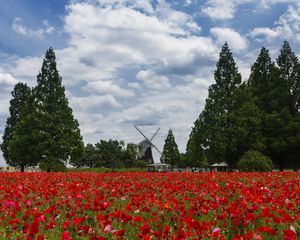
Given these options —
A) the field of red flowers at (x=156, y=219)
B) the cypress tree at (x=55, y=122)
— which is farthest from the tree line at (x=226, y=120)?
the field of red flowers at (x=156, y=219)

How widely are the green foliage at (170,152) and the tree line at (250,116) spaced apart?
47.1 m

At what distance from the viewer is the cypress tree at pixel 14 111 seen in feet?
201

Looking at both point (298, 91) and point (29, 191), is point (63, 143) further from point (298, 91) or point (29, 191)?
point (29, 191)

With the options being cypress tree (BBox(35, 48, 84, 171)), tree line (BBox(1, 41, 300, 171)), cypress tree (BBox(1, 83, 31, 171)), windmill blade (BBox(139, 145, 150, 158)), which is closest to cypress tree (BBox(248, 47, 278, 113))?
tree line (BBox(1, 41, 300, 171))

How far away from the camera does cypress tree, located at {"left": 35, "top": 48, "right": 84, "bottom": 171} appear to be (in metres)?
49.4

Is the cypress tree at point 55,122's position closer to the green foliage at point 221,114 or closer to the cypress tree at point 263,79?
the green foliage at point 221,114

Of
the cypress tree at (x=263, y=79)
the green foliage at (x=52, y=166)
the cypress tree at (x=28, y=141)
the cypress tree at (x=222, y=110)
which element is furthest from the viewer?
the cypress tree at (x=263, y=79)

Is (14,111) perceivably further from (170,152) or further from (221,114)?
(170,152)

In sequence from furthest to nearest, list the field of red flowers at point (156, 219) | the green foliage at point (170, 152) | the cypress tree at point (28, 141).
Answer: the green foliage at point (170, 152), the cypress tree at point (28, 141), the field of red flowers at point (156, 219)

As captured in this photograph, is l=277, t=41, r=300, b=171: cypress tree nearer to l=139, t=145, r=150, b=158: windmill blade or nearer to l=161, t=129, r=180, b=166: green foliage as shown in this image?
l=161, t=129, r=180, b=166: green foliage

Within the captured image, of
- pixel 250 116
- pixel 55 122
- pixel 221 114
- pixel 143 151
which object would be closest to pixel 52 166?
pixel 55 122

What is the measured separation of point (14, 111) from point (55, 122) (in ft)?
49.0

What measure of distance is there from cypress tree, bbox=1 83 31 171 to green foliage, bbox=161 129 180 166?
45.9 m

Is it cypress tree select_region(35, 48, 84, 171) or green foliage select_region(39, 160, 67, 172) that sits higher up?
cypress tree select_region(35, 48, 84, 171)
